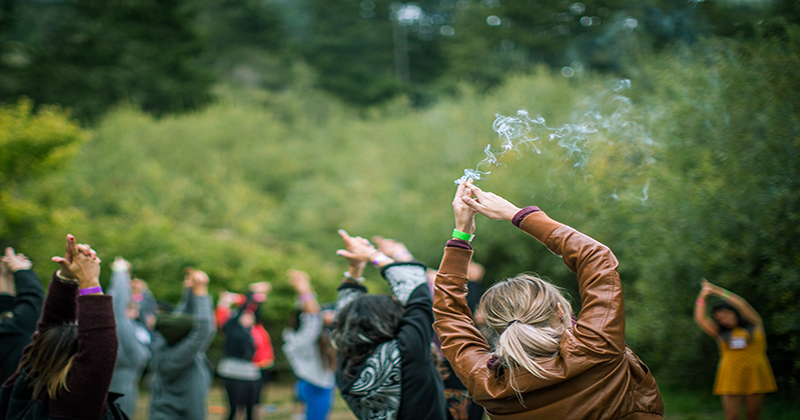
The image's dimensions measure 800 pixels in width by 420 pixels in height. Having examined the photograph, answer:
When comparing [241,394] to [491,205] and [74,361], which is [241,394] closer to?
[74,361]

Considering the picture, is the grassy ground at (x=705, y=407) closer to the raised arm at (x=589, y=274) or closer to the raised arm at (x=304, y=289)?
the raised arm at (x=304, y=289)

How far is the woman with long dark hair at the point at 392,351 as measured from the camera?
2492mm

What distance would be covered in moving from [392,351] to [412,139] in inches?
603

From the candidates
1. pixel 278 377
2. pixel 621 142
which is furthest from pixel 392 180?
pixel 621 142

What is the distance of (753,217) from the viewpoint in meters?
5.44

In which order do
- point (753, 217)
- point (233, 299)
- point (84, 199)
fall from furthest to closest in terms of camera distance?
1. point (84, 199)
2. point (233, 299)
3. point (753, 217)

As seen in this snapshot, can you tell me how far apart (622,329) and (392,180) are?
15.1m

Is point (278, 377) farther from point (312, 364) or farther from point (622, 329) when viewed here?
point (622, 329)

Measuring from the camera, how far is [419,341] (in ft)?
8.26

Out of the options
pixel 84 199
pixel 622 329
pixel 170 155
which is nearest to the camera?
pixel 622 329

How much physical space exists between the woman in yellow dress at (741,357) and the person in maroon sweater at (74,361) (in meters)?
4.88

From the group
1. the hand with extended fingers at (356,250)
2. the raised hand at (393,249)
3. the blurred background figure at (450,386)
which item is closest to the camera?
the hand with extended fingers at (356,250)

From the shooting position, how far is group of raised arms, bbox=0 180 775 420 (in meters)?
1.69

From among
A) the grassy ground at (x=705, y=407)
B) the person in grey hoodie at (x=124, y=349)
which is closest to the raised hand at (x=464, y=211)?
the person in grey hoodie at (x=124, y=349)
